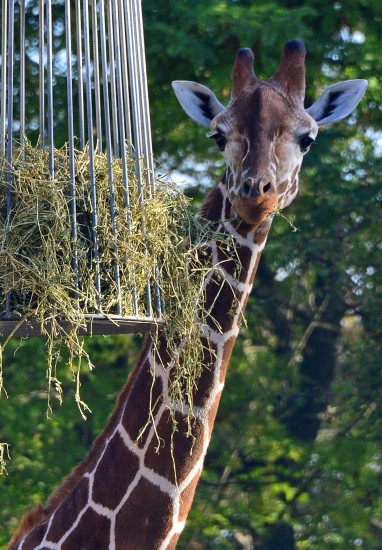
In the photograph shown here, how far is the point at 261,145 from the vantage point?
138 inches

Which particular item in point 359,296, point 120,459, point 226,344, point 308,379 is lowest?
point 308,379

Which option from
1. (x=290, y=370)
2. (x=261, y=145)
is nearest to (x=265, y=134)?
(x=261, y=145)

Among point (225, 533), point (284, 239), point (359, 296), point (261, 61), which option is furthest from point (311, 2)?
point (225, 533)

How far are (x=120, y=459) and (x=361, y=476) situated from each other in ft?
17.9

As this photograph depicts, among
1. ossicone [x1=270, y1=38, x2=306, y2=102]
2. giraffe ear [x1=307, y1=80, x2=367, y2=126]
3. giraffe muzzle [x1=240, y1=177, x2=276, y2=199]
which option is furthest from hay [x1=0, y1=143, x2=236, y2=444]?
giraffe ear [x1=307, y1=80, x2=367, y2=126]

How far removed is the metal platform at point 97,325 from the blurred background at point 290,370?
504 centimetres

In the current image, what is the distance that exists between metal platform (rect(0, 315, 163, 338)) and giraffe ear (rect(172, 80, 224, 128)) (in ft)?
3.29

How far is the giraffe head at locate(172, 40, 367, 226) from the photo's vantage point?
3.44 m

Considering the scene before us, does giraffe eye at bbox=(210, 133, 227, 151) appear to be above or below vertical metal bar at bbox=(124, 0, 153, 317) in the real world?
below

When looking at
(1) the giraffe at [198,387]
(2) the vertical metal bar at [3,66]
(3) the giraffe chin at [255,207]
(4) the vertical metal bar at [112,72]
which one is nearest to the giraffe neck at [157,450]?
(1) the giraffe at [198,387]

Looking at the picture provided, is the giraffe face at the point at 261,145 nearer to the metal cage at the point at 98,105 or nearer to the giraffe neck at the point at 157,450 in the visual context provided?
the giraffe neck at the point at 157,450

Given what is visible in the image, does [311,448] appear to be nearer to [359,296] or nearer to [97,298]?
[359,296]

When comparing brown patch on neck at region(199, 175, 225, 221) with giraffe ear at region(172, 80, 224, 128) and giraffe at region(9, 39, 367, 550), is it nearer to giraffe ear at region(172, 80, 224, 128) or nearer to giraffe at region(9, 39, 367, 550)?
giraffe at region(9, 39, 367, 550)

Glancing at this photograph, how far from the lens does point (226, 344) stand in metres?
3.61
